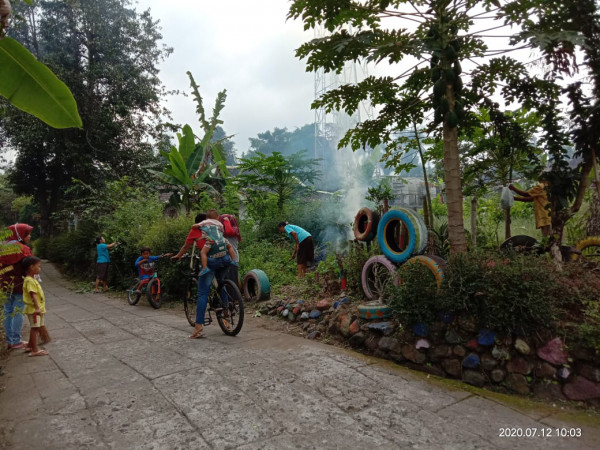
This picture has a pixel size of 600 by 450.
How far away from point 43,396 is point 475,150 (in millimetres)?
7204

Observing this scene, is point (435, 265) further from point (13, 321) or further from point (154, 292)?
point (154, 292)

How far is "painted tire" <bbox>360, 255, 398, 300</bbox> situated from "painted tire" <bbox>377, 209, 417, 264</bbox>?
A: 0.12 m

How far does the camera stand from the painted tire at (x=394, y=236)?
16.6 ft

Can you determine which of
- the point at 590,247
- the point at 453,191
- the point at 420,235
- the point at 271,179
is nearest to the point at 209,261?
the point at 420,235

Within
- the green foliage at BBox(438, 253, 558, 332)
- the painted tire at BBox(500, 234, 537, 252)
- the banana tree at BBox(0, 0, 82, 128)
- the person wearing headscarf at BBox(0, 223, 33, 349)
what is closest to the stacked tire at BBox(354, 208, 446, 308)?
the green foliage at BBox(438, 253, 558, 332)

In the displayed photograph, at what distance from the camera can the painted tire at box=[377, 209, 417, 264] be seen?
16.6 feet

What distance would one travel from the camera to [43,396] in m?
3.54

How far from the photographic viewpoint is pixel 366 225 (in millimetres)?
6457

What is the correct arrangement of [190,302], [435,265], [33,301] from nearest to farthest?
[435,265]
[33,301]
[190,302]

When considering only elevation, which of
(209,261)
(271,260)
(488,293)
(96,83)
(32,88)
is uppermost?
(96,83)

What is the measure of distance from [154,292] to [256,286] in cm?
264

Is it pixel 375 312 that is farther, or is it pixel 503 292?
pixel 375 312

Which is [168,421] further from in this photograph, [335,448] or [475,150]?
[475,150]

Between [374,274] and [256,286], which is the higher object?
[374,274]
